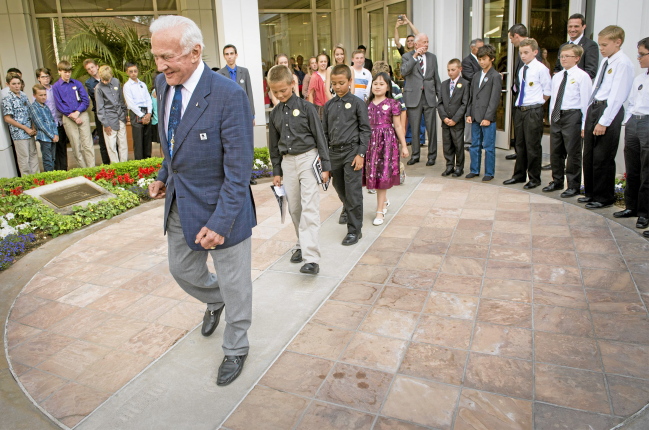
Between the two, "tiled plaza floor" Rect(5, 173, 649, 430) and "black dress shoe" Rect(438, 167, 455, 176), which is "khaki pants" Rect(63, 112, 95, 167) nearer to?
"tiled plaza floor" Rect(5, 173, 649, 430)

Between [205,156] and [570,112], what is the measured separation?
17.8ft

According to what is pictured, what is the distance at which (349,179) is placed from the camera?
17.1ft

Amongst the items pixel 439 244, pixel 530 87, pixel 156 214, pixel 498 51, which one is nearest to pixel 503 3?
pixel 498 51

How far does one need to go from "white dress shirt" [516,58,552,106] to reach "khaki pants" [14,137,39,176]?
8004mm

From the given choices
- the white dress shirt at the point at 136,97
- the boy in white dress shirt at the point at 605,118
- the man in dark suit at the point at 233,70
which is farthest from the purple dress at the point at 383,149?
the white dress shirt at the point at 136,97

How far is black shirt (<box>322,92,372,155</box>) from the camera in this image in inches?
200

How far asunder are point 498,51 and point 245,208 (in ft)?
28.2

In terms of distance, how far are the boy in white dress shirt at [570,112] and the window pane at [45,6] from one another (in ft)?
42.3

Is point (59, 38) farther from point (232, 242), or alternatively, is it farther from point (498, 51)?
point (232, 242)

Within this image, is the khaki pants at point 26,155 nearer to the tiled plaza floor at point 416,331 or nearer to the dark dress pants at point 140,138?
the dark dress pants at point 140,138

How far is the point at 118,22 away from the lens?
14.2 m

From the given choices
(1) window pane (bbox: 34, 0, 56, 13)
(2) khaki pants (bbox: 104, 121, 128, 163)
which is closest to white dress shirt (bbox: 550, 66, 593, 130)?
(2) khaki pants (bbox: 104, 121, 128, 163)

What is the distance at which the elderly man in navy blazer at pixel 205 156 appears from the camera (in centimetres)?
271

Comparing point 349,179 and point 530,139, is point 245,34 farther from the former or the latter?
point 349,179
